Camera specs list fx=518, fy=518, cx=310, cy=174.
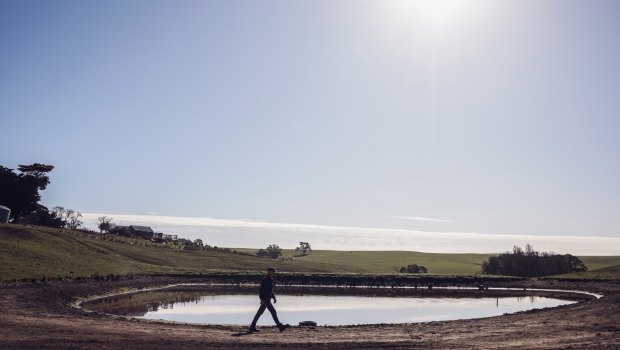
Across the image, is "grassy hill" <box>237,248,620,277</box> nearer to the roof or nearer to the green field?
the green field

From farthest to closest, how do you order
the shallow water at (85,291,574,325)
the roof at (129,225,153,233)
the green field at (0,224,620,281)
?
the roof at (129,225,153,233) < the green field at (0,224,620,281) < the shallow water at (85,291,574,325)

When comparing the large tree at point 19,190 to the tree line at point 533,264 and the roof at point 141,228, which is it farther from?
the tree line at point 533,264

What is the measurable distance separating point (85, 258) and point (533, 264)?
178ft

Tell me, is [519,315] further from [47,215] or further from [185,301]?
[47,215]

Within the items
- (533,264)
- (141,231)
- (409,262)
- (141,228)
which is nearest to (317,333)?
(533,264)

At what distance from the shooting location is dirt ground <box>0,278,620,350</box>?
14.7 m

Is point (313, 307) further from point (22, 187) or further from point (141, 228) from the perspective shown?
point (141, 228)

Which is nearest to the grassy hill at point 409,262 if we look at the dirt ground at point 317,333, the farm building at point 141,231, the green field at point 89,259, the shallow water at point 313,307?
the green field at point 89,259

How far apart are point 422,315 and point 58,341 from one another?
18.2 meters

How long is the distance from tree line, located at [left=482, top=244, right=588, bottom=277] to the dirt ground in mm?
45978

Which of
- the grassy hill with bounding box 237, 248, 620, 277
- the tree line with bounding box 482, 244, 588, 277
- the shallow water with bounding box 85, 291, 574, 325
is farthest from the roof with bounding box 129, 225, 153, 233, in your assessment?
the shallow water with bounding box 85, 291, 574, 325

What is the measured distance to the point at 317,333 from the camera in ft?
60.6

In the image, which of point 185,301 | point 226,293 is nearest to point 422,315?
point 185,301

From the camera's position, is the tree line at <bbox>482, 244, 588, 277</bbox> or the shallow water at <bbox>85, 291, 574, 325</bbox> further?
the tree line at <bbox>482, 244, 588, 277</bbox>
